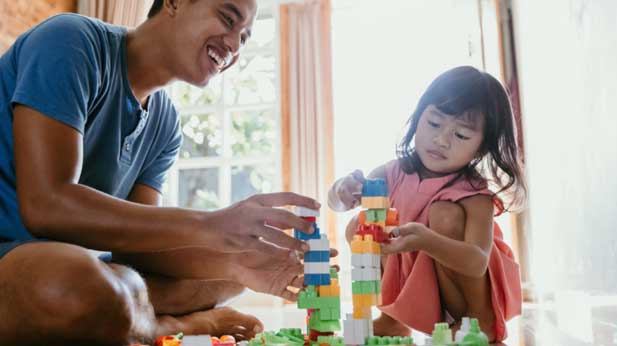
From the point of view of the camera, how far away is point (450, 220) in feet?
4.91

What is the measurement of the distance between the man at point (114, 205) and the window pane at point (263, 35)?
10.5 ft

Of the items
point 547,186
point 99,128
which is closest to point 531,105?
point 547,186

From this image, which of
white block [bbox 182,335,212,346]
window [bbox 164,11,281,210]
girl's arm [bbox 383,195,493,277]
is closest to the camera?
white block [bbox 182,335,212,346]

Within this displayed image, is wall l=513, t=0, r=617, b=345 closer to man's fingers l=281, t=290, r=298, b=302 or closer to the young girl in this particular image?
the young girl

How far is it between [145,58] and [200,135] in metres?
3.50

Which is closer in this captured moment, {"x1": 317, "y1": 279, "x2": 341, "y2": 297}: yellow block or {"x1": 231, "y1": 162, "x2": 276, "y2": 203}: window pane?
{"x1": 317, "y1": 279, "x2": 341, "y2": 297}: yellow block

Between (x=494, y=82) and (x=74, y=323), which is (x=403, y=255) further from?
(x=74, y=323)

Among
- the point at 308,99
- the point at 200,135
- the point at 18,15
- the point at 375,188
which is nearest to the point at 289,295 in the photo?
the point at 375,188

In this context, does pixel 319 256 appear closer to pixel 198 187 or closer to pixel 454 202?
pixel 454 202

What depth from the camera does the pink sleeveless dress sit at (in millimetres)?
1487

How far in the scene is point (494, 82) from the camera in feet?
5.36

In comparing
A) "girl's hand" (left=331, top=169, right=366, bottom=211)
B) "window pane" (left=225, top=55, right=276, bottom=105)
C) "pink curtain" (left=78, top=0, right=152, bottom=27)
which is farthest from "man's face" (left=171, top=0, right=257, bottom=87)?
"window pane" (left=225, top=55, right=276, bottom=105)

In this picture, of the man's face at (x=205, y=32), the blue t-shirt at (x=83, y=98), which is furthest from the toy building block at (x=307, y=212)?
the man's face at (x=205, y=32)

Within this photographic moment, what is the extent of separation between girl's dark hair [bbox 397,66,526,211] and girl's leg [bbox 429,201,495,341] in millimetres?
143
